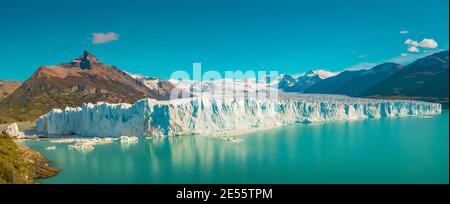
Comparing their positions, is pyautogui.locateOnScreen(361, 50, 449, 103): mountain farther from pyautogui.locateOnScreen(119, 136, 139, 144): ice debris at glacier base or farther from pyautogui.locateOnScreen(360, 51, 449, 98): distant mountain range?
pyautogui.locateOnScreen(119, 136, 139, 144): ice debris at glacier base

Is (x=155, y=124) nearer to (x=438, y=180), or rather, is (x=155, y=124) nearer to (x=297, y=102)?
(x=297, y=102)

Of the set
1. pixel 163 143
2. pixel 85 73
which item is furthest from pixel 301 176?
pixel 85 73

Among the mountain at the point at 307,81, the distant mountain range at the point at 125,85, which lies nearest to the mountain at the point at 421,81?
the distant mountain range at the point at 125,85

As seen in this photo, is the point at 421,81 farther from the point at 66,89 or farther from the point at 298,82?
the point at 66,89

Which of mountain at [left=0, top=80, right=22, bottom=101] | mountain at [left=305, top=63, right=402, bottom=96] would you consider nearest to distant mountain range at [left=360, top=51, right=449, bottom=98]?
mountain at [left=305, top=63, right=402, bottom=96]

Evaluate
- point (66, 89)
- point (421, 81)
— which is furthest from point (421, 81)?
point (66, 89)

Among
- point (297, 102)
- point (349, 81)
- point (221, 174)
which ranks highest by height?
point (349, 81)
